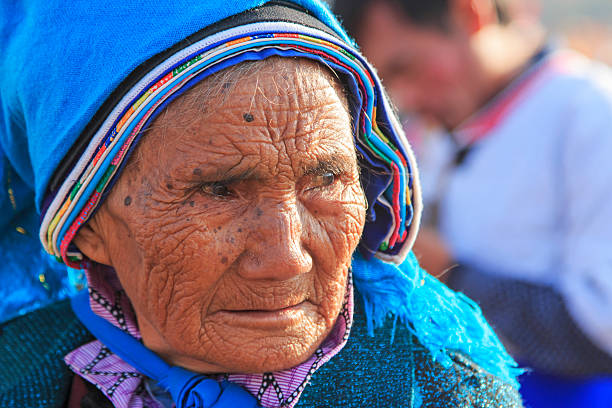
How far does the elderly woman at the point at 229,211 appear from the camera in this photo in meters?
1.50

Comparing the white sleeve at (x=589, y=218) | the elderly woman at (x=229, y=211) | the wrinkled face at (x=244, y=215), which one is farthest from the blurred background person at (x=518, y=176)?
the wrinkled face at (x=244, y=215)

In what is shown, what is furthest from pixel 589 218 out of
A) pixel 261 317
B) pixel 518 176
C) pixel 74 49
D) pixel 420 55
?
pixel 74 49

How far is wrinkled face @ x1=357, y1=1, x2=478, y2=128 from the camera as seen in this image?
4016 millimetres

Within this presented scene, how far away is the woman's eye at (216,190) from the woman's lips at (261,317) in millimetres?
285

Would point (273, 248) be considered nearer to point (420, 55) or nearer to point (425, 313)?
point (425, 313)

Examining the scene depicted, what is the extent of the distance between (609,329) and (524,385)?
49 centimetres

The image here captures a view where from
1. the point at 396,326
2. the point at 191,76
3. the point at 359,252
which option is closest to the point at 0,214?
the point at 191,76

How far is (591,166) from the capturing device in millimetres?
3150

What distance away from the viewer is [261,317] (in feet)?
5.14

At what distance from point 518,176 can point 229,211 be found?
2.35 metres

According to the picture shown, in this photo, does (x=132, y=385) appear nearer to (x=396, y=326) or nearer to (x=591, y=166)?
(x=396, y=326)

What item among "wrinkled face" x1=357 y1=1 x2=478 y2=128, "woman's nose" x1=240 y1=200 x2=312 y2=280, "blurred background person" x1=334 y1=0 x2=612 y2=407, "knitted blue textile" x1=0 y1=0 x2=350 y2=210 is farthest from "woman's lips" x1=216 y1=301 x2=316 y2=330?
"wrinkled face" x1=357 y1=1 x2=478 y2=128

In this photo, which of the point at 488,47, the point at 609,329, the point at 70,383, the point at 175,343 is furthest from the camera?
the point at 488,47

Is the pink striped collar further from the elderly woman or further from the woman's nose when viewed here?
the woman's nose
